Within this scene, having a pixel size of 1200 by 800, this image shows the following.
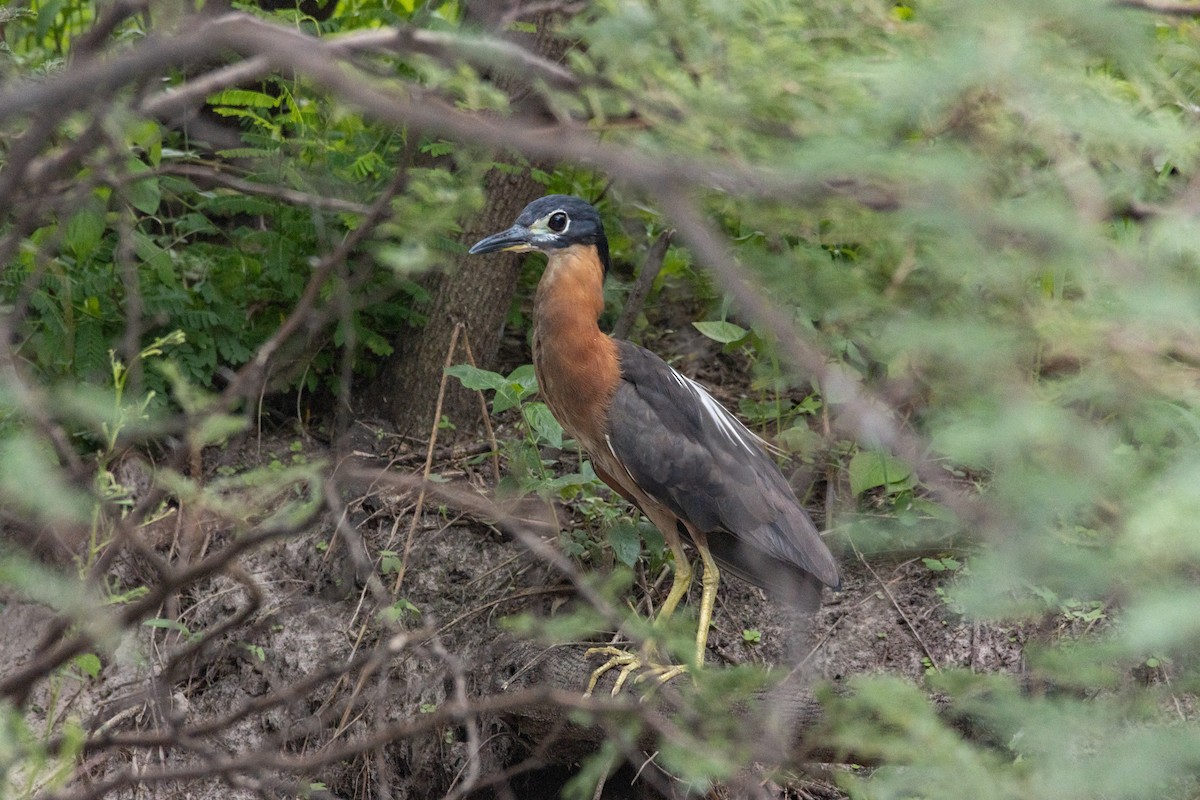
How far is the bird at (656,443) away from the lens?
4.37 m

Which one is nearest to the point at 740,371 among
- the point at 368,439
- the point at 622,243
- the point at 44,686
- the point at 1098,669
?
the point at 622,243

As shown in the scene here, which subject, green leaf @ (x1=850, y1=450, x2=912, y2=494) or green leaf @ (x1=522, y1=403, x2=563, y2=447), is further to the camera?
green leaf @ (x1=850, y1=450, x2=912, y2=494)

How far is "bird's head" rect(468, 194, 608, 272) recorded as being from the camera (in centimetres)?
449

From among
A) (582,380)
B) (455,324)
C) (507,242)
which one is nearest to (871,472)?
(582,380)

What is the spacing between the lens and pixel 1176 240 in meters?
1.57

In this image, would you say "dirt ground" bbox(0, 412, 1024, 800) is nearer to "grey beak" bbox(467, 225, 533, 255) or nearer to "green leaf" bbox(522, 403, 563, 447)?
"green leaf" bbox(522, 403, 563, 447)

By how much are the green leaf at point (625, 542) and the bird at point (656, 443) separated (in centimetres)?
12

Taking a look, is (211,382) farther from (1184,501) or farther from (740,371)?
(1184,501)

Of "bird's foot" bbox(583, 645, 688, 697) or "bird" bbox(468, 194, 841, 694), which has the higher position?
"bird" bbox(468, 194, 841, 694)

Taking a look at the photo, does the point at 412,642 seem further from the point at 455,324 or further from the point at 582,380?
the point at 455,324

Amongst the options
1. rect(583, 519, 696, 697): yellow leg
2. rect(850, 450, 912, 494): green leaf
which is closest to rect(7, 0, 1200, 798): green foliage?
rect(583, 519, 696, 697): yellow leg

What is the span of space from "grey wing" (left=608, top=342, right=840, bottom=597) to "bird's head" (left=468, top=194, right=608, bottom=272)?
1.79 feet

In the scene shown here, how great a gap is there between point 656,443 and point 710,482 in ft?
0.80

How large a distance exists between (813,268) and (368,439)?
11.9 ft
